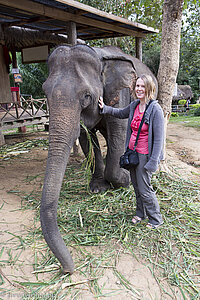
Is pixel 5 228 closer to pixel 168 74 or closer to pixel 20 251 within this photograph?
pixel 20 251

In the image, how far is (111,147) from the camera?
12.5 ft

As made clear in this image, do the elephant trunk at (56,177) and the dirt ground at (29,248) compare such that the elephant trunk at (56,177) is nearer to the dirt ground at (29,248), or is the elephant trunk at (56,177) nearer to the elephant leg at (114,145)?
the dirt ground at (29,248)

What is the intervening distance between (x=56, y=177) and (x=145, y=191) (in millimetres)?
1117

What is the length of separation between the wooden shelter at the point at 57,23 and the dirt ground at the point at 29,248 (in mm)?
3020

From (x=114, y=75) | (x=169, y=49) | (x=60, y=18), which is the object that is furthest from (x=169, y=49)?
(x=60, y=18)

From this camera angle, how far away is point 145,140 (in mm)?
2895

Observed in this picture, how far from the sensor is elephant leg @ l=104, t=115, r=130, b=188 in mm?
3729

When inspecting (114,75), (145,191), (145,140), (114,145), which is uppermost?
(114,75)

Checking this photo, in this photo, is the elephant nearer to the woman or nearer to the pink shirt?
the woman

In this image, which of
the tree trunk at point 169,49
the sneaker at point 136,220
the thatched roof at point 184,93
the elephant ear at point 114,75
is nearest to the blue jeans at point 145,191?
the sneaker at point 136,220

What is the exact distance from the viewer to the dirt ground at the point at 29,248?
2.28m

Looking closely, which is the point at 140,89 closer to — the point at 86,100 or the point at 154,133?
the point at 154,133

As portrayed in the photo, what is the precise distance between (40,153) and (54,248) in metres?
5.09

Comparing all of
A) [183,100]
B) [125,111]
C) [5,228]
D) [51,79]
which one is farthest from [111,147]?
[183,100]
